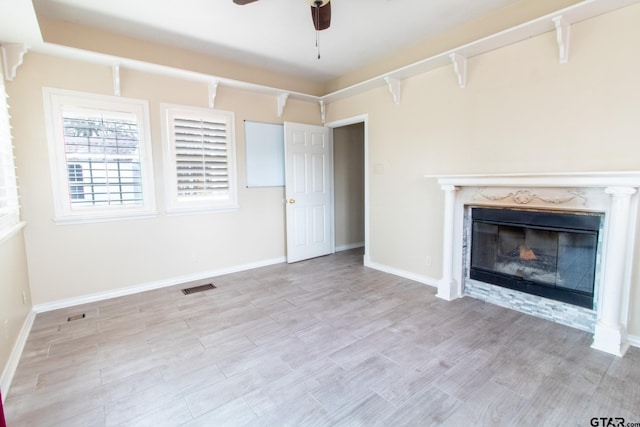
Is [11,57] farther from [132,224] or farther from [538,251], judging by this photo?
[538,251]

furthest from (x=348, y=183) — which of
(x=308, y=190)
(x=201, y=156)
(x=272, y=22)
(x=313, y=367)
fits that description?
(x=313, y=367)

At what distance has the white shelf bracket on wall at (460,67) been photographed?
312 cm

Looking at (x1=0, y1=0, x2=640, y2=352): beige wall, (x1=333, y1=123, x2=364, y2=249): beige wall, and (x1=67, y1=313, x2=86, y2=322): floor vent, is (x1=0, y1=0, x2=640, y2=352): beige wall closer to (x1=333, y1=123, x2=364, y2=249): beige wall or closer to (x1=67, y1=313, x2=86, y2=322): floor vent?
(x1=67, y1=313, x2=86, y2=322): floor vent

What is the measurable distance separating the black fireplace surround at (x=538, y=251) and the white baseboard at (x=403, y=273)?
0.52 m

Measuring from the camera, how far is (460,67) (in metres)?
3.19

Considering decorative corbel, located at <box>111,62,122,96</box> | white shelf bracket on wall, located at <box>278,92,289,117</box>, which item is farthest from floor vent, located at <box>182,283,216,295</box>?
white shelf bracket on wall, located at <box>278,92,289,117</box>

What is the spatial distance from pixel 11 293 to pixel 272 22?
327cm

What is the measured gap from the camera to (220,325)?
110 inches

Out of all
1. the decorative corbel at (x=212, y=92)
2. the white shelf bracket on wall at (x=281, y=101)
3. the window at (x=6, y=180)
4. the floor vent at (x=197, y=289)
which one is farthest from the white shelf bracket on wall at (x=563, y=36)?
the window at (x=6, y=180)

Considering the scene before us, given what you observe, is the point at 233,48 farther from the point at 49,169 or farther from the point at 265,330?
the point at 265,330

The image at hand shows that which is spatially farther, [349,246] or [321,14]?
[349,246]

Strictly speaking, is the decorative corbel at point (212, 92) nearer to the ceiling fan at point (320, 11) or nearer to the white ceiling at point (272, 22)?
the white ceiling at point (272, 22)

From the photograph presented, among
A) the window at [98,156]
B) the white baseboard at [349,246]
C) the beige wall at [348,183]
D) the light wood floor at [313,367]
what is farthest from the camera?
the white baseboard at [349,246]

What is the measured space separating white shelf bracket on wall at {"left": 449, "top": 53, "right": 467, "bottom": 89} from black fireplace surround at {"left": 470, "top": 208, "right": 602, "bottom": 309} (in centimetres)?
136
